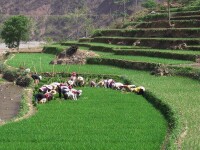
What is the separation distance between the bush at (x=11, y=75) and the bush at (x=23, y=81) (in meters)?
1.06

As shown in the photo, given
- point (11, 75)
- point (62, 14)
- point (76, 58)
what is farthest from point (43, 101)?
point (62, 14)

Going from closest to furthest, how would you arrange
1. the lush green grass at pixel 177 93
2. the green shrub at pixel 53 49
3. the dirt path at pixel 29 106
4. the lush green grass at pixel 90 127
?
1. the lush green grass at pixel 90 127
2. the lush green grass at pixel 177 93
3. the dirt path at pixel 29 106
4. the green shrub at pixel 53 49

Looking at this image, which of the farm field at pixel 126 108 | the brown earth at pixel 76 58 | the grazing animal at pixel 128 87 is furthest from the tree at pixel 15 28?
the grazing animal at pixel 128 87

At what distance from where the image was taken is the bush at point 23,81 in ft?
68.1

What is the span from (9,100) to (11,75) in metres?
6.41

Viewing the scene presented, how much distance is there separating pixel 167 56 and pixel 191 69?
4781mm

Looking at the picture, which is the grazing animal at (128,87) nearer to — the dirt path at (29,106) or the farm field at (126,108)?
the farm field at (126,108)

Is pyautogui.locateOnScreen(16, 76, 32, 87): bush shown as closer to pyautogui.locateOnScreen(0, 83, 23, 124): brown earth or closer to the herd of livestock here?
pyautogui.locateOnScreen(0, 83, 23, 124): brown earth

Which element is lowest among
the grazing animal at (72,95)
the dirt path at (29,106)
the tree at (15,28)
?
the dirt path at (29,106)

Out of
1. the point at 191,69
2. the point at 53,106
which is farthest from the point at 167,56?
the point at 53,106

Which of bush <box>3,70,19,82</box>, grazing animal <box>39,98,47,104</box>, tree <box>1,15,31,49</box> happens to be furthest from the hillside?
grazing animal <box>39,98,47,104</box>

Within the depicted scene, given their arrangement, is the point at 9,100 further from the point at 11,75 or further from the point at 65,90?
the point at 11,75

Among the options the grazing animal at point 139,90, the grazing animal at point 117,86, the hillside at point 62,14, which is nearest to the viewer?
A: the grazing animal at point 139,90

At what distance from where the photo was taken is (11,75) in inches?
919
